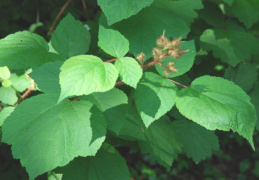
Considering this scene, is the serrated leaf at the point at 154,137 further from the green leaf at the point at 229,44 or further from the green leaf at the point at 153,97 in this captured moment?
the green leaf at the point at 229,44

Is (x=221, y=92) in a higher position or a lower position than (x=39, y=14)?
higher

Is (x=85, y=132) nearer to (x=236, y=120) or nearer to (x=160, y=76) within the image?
(x=160, y=76)

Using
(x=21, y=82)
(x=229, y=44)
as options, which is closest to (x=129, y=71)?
(x=21, y=82)

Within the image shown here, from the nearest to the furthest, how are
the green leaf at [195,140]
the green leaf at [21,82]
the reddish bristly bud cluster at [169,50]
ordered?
1. the reddish bristly bud cluster at [169,50]
2. the green leaf at [21,82]
3. the green leaf at [195,140]

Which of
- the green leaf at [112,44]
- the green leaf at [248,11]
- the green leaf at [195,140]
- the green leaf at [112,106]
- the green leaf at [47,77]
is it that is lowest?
the green leaf at [195,140]

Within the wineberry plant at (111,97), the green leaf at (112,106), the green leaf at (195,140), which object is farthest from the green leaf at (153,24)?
the green leaf at (195,140)

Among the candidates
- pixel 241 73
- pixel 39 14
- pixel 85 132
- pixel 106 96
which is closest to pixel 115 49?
pixel 106 96

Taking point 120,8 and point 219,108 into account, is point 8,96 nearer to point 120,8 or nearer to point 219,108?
point 120,8
